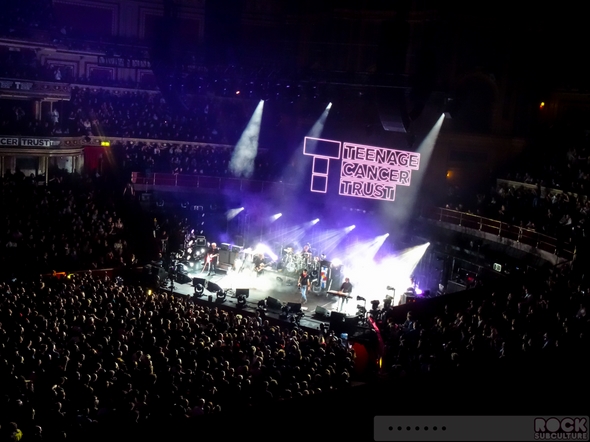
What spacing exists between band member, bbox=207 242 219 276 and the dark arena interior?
12 centimetres

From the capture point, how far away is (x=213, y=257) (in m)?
27.2

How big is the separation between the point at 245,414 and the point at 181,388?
27.2ft

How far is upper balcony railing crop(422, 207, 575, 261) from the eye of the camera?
819 inches

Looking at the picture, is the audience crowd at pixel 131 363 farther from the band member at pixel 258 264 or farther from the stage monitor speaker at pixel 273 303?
the band member at pixel 258 264

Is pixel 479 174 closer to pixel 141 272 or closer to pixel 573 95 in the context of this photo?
pixel 573 95

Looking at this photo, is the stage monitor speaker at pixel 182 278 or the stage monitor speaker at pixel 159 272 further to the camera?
the stage monitor speaker at pixel 182 278

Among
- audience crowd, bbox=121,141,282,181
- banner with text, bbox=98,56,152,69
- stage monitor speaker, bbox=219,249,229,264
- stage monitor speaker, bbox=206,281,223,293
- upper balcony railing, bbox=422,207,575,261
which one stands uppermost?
banner with text, bbox=98,56,152,69

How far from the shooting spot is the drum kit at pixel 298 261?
2667 centimetres

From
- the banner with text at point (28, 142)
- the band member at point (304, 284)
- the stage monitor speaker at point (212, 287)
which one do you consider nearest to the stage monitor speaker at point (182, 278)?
the stage monitor speaker at point (212, 287)

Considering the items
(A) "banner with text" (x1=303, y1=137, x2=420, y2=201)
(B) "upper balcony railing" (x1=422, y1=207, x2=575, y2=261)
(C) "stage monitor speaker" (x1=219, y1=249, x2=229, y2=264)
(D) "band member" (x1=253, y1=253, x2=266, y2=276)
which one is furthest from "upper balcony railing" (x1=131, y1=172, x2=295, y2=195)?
(B) "upper balcony railing" (x1=422, y1=207, x2=575, y2=261)

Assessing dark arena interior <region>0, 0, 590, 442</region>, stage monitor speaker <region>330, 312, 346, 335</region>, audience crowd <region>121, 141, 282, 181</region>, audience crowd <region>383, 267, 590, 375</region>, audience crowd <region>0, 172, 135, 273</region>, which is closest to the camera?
dark arena interior <region>0, 0, 590, 442</region>

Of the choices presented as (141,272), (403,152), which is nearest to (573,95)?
(403,152)

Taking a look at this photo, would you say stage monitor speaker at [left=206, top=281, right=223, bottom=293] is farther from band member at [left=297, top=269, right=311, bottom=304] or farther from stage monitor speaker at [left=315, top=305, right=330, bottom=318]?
stage monitor speaker at [left=315, top=305, right=330, bottom=318]

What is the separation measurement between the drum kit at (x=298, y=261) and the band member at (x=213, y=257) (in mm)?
2842
